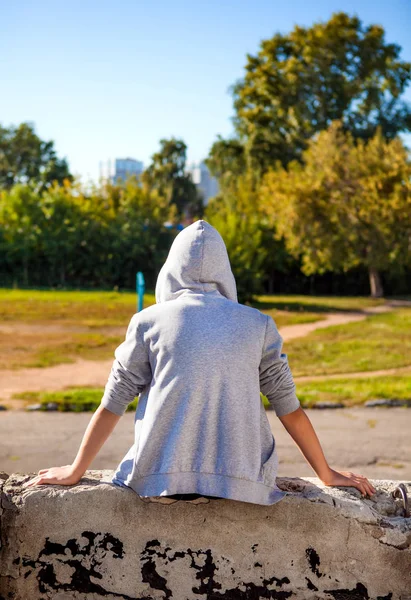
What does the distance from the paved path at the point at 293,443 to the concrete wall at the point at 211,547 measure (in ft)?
10.5

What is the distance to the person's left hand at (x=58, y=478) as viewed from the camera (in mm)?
2406

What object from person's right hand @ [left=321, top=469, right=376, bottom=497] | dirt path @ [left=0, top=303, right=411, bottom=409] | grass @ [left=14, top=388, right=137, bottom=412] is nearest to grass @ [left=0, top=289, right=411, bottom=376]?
dirt path @ [left=0, top=303, right=411, bottom=409]

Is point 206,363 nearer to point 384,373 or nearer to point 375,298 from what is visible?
point 384,373

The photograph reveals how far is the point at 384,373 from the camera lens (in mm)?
11336

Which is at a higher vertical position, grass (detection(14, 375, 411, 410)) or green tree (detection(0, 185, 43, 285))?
green tree (detection(0, 185, 43, 285))

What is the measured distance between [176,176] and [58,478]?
6261 cm

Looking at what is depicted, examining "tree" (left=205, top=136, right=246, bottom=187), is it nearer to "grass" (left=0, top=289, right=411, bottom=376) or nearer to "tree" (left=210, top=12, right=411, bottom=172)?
"tree" (left=210, top=12, right=411, bottom=172)

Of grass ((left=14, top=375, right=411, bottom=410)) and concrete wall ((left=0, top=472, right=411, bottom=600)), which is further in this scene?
grass ((left=14, top=375, right=411, bottom=410))

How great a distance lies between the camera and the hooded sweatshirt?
222 cm

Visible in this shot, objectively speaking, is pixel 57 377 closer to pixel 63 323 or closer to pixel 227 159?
pixel 63 323

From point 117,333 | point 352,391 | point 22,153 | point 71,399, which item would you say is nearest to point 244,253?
point 117,333

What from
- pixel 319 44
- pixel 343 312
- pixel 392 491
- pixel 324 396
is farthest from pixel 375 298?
pixel 392 491

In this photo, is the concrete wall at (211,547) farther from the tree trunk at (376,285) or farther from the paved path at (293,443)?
the tree trunk at (376,285)

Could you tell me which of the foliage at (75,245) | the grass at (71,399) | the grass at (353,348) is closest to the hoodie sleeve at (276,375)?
the grass at (71,399)
